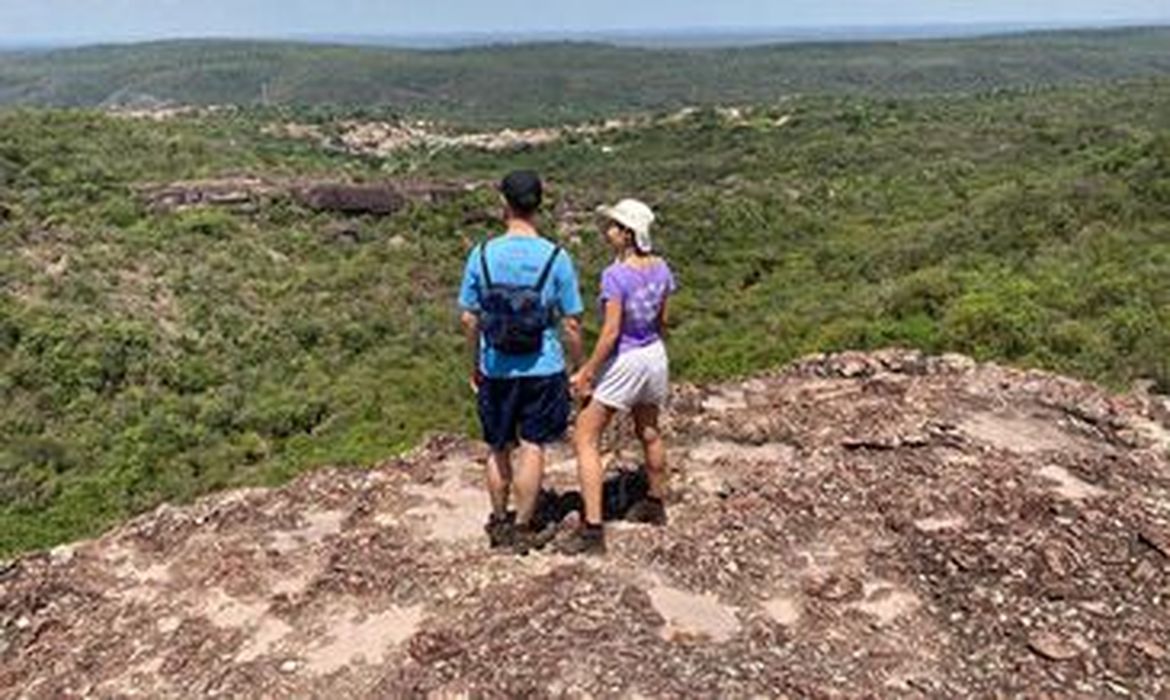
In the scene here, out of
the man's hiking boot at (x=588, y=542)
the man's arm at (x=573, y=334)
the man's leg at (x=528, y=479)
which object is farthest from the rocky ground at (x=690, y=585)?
the man's arm at (x=573, y=334)

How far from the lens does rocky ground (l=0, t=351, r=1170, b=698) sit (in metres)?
5.87

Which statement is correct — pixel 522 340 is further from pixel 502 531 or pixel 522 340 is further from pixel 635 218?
pixel 502 531

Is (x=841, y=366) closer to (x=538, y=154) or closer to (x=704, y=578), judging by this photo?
(x=704, y=578)

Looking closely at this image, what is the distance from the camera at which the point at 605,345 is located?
641 centimetres

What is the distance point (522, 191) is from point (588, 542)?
2011 mm

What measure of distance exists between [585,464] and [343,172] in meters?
48.7

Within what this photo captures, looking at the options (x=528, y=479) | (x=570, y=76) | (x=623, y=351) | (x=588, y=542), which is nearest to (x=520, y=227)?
(x=623, y=351)

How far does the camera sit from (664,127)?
80688mm

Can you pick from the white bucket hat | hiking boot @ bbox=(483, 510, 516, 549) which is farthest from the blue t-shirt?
hiking boot @ bbox=(483, 510, 516, 549)

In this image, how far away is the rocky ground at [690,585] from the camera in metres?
5.87

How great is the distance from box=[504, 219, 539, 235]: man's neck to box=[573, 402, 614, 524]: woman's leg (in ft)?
3.46

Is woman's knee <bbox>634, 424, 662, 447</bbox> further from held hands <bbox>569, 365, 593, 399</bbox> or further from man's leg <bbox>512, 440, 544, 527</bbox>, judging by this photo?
man's leg <bbox>512, 440, 544, 527</bbox>

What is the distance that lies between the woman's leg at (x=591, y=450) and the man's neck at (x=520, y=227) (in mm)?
1056

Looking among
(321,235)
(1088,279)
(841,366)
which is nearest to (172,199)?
(321,235)
